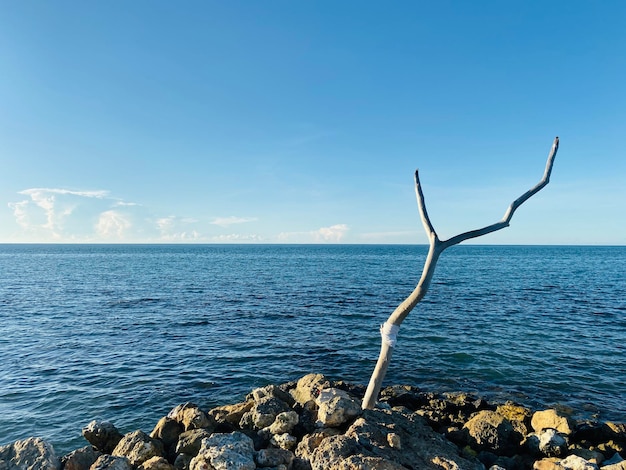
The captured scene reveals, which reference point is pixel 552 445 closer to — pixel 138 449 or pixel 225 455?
pixel 225 455

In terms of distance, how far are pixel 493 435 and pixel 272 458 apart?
6575 mm

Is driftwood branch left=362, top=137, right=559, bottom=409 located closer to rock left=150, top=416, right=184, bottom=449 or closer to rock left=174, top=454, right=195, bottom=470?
rock left=174, top=454, right=195, bottom=470

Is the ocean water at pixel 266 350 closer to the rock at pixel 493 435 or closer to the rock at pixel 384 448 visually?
the rock at pixel 493 435

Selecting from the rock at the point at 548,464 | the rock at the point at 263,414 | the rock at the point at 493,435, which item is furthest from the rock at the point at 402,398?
the rock at the point at 548,464

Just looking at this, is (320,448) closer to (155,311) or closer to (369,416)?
(369,416)

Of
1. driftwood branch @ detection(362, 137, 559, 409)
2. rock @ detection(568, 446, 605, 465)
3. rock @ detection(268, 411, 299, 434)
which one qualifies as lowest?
rock @ detection(568, 446, 605, 465)

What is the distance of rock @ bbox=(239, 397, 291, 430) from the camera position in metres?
10.8

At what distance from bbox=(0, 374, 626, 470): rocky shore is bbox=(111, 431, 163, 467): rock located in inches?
1.0

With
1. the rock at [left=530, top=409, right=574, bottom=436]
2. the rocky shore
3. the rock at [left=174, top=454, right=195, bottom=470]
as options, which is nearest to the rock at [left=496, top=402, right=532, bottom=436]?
the rocky shore

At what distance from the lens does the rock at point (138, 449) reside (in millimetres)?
9391

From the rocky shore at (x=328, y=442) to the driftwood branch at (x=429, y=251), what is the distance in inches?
43.2

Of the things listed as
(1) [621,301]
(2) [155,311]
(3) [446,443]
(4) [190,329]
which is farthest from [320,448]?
(1) [621,301]

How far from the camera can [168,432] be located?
1101 centimetres

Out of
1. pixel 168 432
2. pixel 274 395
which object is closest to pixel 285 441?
pixel 274 395
